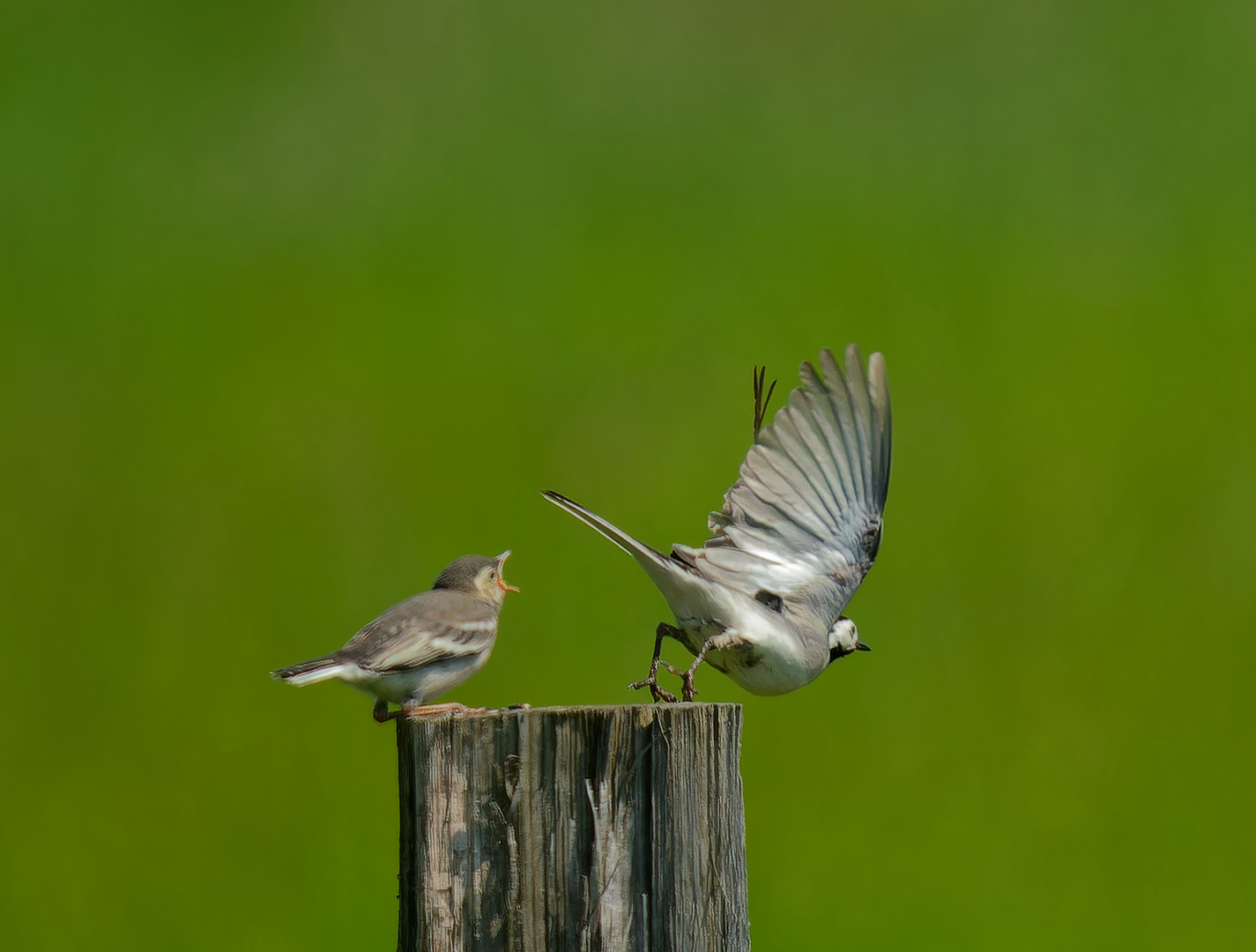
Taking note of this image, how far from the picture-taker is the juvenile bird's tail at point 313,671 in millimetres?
3934

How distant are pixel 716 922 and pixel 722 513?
259 centimetres

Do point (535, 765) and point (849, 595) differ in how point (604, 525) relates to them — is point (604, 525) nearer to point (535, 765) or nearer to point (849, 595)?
point (535, 765)

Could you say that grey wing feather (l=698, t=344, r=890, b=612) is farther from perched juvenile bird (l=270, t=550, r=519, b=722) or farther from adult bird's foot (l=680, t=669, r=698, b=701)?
perched juvenile bird (l=270, t=550, r=519, b=722)

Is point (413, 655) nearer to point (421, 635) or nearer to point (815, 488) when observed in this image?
point (421, 635)

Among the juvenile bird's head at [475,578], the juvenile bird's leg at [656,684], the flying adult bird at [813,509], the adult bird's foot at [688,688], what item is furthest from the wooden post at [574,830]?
the juvenile bird's head at [475,578]

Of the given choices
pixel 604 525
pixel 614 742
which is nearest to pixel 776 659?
pixel 604 525

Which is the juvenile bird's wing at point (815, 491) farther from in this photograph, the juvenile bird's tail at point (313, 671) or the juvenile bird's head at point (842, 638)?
the juvenile bird's tail at point (313, 671)

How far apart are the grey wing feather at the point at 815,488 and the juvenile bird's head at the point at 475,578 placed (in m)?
0.94

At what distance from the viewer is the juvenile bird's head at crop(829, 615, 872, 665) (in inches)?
217

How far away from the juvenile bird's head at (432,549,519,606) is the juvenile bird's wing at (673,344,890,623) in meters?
0.96

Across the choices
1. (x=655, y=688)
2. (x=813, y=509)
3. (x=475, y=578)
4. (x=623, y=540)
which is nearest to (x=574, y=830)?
(x=655, y=688)

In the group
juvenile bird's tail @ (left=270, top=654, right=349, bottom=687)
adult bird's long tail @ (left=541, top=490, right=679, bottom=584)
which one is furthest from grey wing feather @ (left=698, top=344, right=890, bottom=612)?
juvenile bird's tail @ (left=270, top=654, right=349, bottom=687)

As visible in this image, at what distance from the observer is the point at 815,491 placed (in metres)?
5.50

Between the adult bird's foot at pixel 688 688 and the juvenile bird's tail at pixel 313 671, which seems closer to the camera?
the juvenile bird's tail at pixel 313 671
